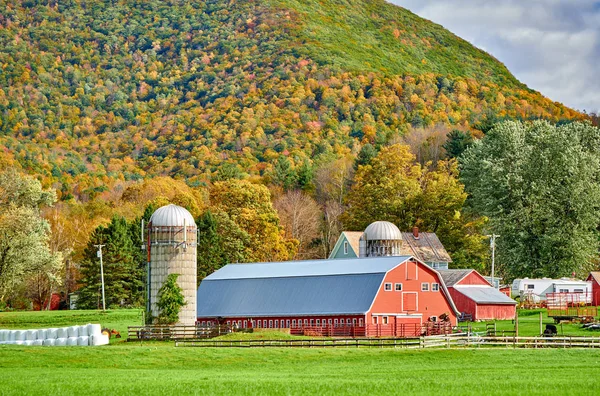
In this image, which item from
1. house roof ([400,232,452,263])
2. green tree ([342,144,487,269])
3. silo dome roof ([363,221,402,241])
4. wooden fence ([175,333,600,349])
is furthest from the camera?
green tree ([342,144,487,269])

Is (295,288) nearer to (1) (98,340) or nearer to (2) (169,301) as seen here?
(2) (169,301)

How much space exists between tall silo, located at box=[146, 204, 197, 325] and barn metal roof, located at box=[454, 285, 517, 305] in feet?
76.4

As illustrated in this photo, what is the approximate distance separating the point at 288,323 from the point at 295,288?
3245 millimetres

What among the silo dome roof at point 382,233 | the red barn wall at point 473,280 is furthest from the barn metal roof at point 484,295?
the silo dome roof at point 382,233

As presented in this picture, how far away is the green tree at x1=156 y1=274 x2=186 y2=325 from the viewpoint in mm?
78875

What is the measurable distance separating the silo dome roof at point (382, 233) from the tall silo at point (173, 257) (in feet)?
67.5

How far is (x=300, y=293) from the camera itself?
84125 millimetres

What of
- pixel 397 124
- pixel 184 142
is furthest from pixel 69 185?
pixel 397 124

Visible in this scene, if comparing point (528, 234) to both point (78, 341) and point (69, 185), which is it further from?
point (69, 185)

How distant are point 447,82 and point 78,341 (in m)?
133

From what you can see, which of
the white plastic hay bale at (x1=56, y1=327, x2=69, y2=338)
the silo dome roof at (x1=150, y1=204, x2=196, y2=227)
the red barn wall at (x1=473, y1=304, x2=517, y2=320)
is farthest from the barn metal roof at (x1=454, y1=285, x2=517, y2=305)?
the white plastic hay bale at (x1=56, y1=327, x2=69, y2=338)

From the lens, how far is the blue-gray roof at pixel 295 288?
81062mm

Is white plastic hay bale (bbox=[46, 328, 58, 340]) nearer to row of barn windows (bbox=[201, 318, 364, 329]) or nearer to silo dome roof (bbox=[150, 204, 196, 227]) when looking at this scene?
silo dome roof (bbox=[150, 204, 196, 227])

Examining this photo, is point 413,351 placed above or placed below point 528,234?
below
